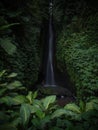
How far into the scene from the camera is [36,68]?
275 inches

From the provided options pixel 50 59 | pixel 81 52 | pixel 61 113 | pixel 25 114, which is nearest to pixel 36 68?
pixel 50 59

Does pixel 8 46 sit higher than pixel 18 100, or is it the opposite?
pixel 8 46

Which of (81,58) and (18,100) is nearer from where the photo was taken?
(18,100)

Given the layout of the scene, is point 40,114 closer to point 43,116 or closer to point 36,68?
point 43,116

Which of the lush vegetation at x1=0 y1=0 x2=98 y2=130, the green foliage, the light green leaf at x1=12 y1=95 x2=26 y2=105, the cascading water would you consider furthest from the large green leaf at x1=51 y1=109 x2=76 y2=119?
the cascading water

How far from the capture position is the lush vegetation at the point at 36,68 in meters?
2.35

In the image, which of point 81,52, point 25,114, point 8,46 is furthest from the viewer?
point 81,52

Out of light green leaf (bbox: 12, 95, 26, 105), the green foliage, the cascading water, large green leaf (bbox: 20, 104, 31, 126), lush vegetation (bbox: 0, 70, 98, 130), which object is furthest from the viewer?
the cascading water

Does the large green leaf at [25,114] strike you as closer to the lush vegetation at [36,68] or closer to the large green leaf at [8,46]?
the lush vegetation at [36,68]

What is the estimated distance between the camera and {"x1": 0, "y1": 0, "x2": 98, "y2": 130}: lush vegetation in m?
2.35

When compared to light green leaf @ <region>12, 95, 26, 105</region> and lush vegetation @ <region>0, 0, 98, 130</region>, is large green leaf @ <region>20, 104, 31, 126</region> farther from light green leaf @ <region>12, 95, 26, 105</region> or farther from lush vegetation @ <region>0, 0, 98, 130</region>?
light green leaf @ <region>12, 95, 26, 105</region>

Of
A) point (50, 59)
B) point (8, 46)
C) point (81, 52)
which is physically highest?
point (8, 46)

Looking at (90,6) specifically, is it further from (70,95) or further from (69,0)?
(70,95)

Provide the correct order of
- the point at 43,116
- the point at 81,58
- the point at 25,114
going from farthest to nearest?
the point at 81,58 < the point at 43,116 < the point at 25,114
